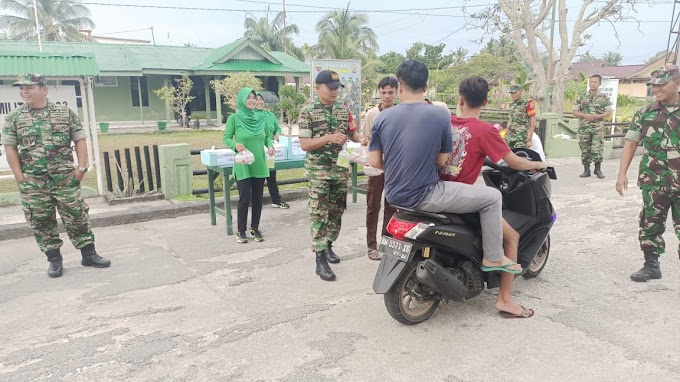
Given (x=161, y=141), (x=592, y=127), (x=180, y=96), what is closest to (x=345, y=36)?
(x=180, y=96)

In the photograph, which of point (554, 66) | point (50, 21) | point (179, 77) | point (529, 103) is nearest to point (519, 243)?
point (529, 103)

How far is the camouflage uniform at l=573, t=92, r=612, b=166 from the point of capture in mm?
8711

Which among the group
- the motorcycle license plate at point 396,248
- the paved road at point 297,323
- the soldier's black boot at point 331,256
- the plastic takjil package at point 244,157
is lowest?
the paved road at point 297,323

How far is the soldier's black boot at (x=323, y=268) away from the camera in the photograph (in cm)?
427

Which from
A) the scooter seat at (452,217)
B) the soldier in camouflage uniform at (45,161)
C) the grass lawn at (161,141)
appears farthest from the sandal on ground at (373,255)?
the grass lawn at (161,141)

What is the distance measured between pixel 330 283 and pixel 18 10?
37412 millimetres

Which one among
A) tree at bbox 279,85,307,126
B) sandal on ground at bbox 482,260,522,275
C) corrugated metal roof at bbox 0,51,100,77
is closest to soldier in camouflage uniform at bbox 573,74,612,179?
sandal on ground at bbox 482,260,522,275

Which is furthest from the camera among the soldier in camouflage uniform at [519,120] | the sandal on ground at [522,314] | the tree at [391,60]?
the tree at [391,60]

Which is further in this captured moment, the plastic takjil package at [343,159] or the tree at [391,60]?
the tree at [391,60]

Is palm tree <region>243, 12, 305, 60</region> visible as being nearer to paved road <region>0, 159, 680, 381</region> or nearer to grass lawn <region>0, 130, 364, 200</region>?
grass lawn <region>0, 130, 364, 200</region>

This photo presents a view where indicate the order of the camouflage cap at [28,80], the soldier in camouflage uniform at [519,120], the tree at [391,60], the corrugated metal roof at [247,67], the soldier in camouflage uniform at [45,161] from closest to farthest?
1. the camouflage cap at [28,80]
2. the soldier in camouflage uniform at [45,161]
3. the soldier in camouflage uniform at [519,120]
4. the corrugated metal roof at [247,67]
5. the tree at [391,60]

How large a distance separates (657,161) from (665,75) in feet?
2.24

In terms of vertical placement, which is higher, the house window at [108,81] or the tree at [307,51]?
the tree at [307,51]

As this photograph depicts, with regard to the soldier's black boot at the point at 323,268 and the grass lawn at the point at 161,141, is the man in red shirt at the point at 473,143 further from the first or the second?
the grass lawn at the point at 161,141
